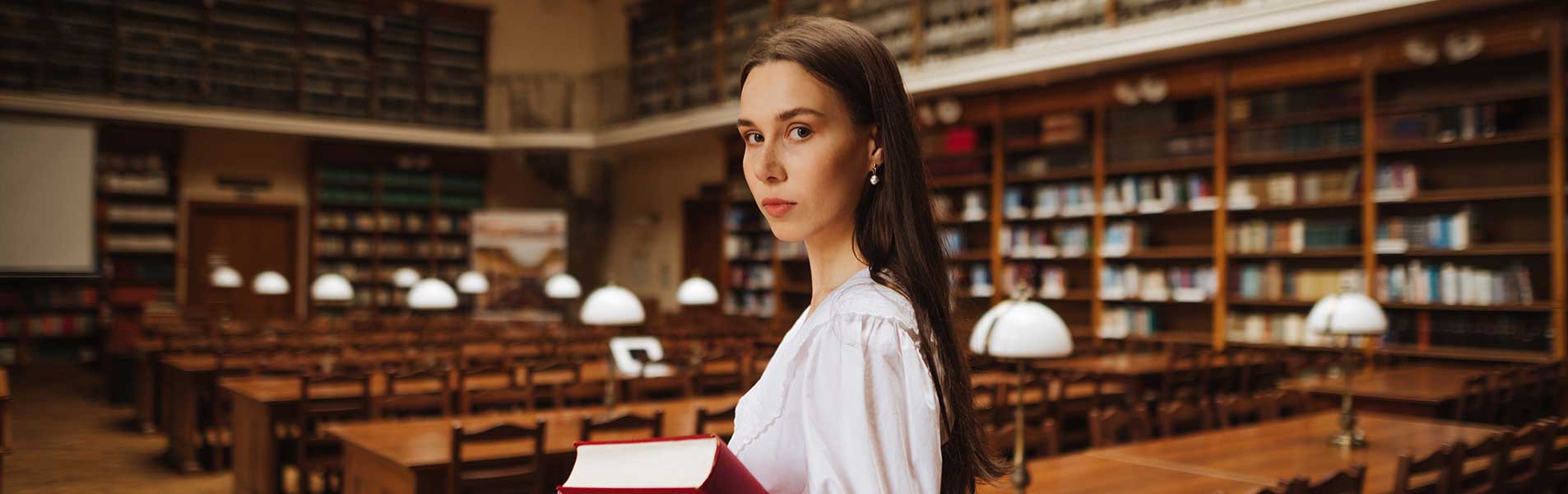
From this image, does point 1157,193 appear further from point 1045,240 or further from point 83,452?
point 83,452

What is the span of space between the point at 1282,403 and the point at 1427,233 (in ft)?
10.5

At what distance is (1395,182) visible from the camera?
7.42 metres

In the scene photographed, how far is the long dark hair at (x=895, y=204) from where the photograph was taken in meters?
0.87

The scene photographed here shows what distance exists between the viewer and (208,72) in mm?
12469

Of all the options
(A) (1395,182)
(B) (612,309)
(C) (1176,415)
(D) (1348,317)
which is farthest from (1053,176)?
(B) (612,309)

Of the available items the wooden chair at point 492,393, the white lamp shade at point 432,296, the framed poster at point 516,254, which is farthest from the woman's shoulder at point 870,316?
the framed poster at point 516,254

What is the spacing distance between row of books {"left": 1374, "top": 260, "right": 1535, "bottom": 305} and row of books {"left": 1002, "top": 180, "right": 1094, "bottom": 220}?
2429 millimetres

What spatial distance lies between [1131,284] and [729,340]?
11.6 ft

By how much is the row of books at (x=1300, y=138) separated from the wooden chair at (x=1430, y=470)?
17.3ft

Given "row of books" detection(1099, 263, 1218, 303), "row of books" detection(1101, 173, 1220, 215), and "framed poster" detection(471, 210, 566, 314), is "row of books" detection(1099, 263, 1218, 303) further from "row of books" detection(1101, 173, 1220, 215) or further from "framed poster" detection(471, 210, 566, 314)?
→ "framed poster" detection(471, 210, 566, 314)

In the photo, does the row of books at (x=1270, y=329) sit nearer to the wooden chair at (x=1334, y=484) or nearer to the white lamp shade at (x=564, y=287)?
the white lamp shade at (x=564, y=287)

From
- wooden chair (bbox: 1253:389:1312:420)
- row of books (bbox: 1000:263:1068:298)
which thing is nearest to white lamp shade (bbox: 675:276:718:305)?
wooden chair (bbox: 1253:389:1312:420)

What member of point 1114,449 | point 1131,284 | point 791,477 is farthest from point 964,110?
point 791,477

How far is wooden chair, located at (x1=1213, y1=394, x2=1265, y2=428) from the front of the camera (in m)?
4.54
